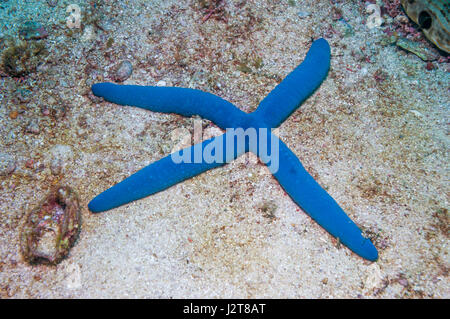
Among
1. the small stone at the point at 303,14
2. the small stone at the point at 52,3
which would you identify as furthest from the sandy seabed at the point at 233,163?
the small stone at the point at 52,3

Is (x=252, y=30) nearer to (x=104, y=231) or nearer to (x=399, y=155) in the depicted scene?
(x=399, y=155)

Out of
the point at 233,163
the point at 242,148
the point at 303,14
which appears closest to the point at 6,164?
the point at 233,163

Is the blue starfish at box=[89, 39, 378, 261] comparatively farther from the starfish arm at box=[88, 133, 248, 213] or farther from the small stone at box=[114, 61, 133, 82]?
the small stone at box=[114, 61, 133, 82]

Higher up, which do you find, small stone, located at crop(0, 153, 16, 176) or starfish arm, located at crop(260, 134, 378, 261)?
starfish arm, located at crop(260, 134, 378, 261)

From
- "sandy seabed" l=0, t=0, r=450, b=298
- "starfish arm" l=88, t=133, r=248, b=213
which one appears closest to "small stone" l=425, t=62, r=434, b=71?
"sandy seabed" l=0, t=0, r=450, b=298

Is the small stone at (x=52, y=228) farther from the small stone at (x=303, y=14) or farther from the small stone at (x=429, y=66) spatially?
the small stone at (x=429, y=66)

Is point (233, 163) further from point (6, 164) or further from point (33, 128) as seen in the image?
point (6, 164)
